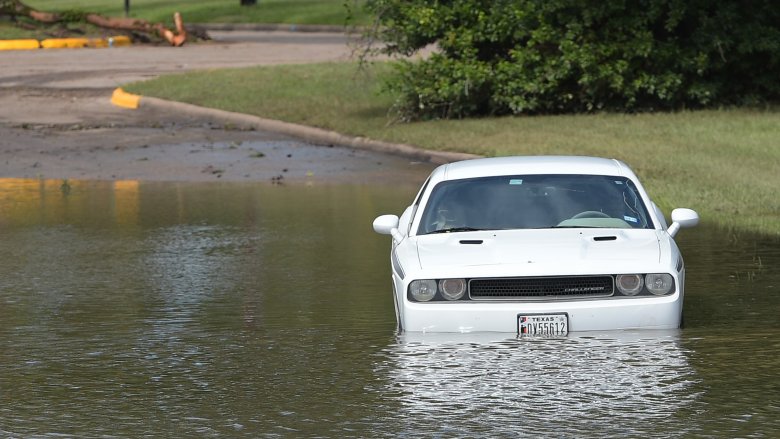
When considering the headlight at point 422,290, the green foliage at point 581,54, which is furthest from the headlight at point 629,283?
the green foliage at point 581,54

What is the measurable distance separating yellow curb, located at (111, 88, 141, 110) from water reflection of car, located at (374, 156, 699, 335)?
2072 cm

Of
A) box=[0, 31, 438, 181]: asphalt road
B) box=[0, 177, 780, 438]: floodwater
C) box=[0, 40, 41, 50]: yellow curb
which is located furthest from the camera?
box=[0, 40, 41, 50]: yellow curb

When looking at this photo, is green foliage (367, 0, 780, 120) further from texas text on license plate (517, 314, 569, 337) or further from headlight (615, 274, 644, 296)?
texas text on license plate (517, 314, 569, 337)

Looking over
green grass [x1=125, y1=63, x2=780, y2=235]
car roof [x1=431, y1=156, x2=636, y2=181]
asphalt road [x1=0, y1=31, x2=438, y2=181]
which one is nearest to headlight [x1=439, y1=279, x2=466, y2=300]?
car roof [x1=431, y1=156, x2=636, y2=181]

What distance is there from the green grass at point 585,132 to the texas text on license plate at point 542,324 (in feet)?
19.8

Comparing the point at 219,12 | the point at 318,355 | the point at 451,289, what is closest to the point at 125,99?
the point at 318,355

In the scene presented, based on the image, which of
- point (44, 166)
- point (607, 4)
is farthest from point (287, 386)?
point (607, 4)

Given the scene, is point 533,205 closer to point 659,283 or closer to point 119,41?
point 659,283

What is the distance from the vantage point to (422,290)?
9.34 meters

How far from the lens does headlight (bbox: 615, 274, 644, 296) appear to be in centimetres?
917

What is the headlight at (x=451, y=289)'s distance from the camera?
9266mm

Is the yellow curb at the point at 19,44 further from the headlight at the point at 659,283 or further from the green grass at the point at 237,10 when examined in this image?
the headlight at the point at 659,283

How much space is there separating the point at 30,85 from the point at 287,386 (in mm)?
26655

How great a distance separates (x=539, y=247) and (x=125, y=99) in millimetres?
22612
